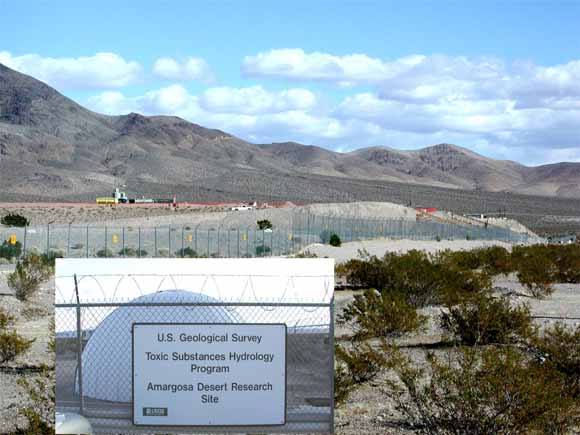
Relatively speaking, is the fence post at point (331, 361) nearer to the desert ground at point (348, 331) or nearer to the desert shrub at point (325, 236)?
the desert ground at point (348, 331)

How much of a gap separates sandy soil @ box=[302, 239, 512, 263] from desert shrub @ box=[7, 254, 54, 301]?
753 inches

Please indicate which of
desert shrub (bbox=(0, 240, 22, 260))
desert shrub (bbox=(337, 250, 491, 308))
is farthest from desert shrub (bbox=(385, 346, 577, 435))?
desert shrub (bbox=(0, 240, 22, 260))

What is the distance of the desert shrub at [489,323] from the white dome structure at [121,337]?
26.8ft

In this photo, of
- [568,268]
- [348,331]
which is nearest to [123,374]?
[348,331]

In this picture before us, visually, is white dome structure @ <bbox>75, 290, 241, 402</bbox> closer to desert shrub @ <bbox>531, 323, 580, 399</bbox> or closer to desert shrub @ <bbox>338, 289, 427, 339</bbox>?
desert shrub @ <bbox>531, 323, 580, 399</bbox>

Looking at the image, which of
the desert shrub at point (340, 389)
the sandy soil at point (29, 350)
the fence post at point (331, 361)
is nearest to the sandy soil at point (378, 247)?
the sandy soil at point (29, 350)

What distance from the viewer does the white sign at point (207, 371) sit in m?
8.00

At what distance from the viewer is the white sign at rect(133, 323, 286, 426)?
8000 millimetres

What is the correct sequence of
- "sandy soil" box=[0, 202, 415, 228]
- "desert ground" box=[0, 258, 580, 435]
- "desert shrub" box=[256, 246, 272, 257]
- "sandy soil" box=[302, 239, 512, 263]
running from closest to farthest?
"desert ground" box=[0, 258, 580, 435], "desert shrub" box=[256, 246, 272, 257], "sandy soil" box=[302, 239, 512, 263], "sandy soil" box=[0, 202, 415, 228]

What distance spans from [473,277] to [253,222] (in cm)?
5575

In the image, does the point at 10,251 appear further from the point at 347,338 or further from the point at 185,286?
the point at 185,286

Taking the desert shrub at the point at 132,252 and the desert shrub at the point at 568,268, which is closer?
the desert shrub at the point at 568,268

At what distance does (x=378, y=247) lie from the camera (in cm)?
5656

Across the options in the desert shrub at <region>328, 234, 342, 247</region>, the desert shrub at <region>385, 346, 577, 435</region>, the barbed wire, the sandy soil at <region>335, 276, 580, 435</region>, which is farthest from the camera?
the desert shrub at <region>328, 234, 342, 247</region>
